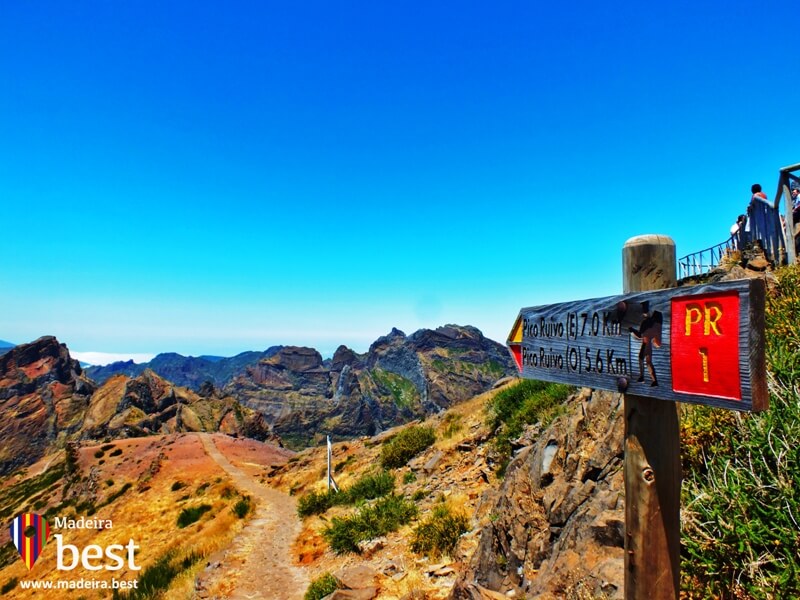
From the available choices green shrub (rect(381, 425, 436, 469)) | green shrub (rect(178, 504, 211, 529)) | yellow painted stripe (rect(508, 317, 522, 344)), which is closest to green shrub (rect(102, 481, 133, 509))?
green shrub (rect(178, 504, 211, 529))

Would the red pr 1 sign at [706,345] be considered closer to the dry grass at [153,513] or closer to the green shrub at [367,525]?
the green shrub at [367,525]

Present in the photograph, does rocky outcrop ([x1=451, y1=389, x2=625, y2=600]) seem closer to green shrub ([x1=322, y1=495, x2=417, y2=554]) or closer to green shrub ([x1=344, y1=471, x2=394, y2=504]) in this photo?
green shrub ([x1=322, y1=495, x2=417, y2=554])

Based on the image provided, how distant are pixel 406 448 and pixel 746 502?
17918 mm

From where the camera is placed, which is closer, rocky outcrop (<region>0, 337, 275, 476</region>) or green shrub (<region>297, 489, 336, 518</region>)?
green shrub (<region>297, 489, 336, 518</region>)

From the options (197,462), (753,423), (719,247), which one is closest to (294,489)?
(197,462)

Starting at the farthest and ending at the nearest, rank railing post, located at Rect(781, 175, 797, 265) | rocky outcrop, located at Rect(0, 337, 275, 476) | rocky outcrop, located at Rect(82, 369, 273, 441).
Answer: rocky outcrop, located at Rect(0, 337, 275, 476) < rocky outcrop, located at Rect(82, 369, 273, 441) < railing post, located at Rect(781, 175, 797, 265)

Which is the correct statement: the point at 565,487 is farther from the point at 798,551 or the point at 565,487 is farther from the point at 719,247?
the point at 719,247

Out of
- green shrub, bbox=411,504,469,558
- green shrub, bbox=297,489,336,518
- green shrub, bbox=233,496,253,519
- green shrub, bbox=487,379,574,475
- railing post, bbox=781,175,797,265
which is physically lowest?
green shrub, bbox=233,496,253,519

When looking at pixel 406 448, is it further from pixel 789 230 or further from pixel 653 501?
pixel 653 501

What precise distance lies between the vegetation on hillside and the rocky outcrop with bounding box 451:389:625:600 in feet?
2.78

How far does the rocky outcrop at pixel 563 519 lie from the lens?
4.68 m

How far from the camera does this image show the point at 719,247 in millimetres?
15055

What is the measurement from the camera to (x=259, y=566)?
41.5ft

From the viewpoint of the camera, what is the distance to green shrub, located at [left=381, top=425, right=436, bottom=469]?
20.3 metres
